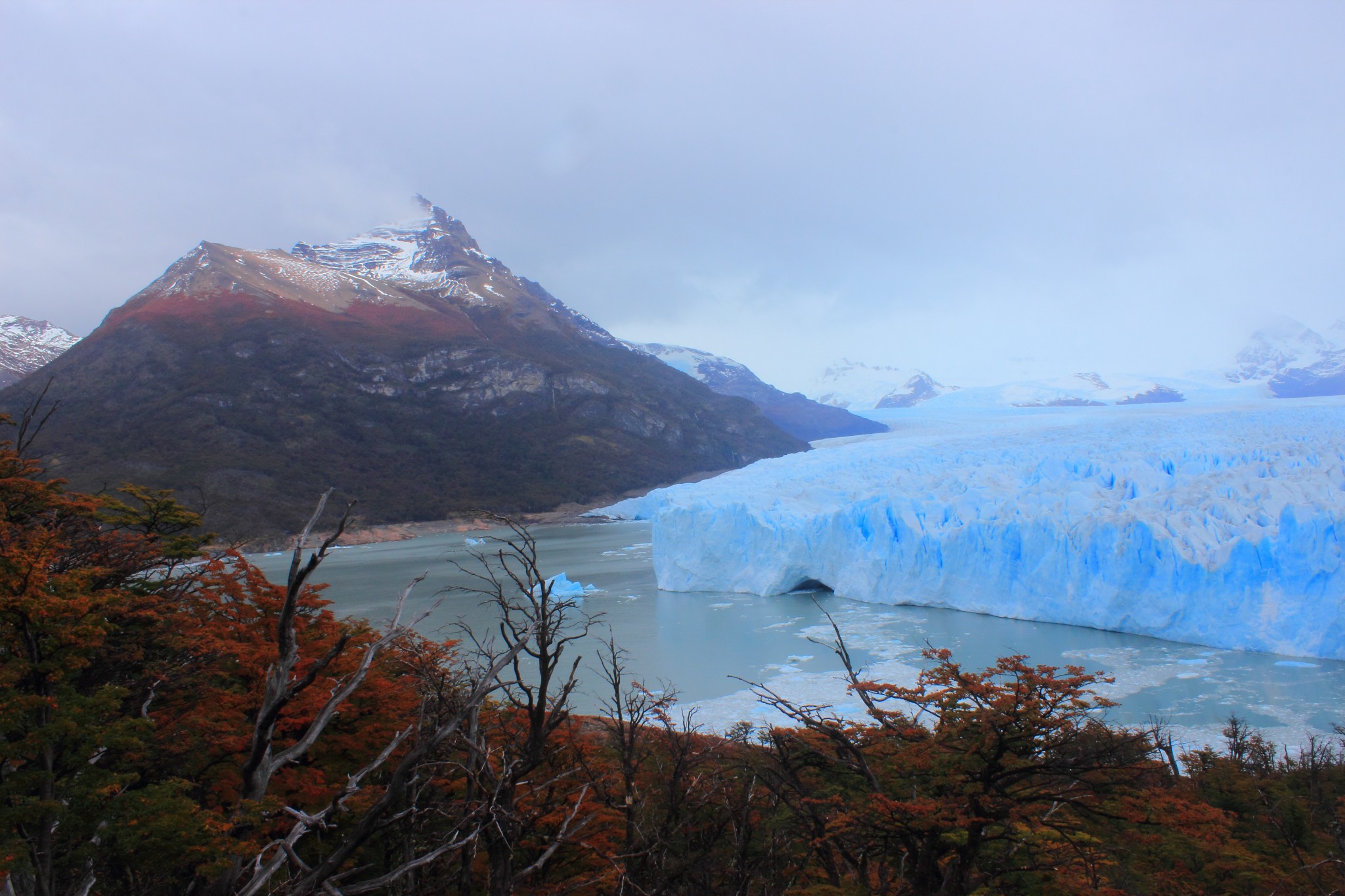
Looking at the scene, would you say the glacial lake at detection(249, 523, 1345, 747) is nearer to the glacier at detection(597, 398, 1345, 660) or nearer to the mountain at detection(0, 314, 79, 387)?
the glacier at detection(597, 398, 1345, 660)

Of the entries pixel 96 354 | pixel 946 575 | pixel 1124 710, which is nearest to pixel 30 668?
pixel 1124 710

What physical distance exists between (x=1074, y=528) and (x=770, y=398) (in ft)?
304

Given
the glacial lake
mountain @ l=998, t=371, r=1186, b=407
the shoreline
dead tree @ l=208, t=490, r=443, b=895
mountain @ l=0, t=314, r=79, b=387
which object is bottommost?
the glacial lake

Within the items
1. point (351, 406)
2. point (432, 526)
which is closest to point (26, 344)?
point (351, 406)

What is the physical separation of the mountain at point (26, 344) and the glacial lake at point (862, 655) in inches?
3976

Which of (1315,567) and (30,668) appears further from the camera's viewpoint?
(1315,567)

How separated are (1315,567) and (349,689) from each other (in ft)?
45.4

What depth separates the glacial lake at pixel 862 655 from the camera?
29.7 ft

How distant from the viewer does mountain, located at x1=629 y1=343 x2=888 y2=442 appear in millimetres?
81000

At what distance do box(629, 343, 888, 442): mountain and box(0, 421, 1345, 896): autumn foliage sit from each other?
2330 inches

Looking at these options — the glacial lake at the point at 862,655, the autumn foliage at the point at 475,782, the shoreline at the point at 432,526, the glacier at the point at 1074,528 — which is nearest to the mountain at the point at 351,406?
the shoreline at the point at 432,526

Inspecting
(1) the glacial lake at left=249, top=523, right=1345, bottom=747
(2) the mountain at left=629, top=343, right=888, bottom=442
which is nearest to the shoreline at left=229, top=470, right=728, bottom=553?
(1) the glacial lake at left=249, top=523, right=1345, bottom=747

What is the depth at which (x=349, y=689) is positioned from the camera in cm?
145

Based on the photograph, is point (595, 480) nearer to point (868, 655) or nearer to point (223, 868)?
point (868, 655)
